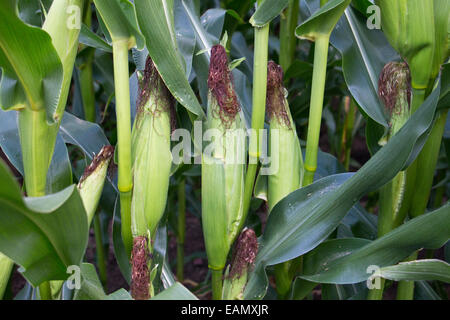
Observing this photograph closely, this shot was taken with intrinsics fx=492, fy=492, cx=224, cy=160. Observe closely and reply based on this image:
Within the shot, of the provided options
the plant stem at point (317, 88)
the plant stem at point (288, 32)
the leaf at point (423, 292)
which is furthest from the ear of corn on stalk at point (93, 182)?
the leaf at point (423, 292)

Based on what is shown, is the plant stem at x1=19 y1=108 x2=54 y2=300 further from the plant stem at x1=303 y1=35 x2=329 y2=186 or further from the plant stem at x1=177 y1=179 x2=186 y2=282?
the plant stem at x1=177 y1=179 x2=186 y2=282

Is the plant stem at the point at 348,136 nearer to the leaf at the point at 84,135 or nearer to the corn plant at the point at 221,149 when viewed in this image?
the corn plant at the point at 221,149

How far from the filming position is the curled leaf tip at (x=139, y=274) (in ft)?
2.37

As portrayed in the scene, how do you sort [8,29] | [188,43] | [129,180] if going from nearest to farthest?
1. [8,29]
2. [129,180]
3. [188,43]

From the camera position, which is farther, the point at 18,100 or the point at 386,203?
the point at 386,203

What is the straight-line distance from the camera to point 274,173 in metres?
0.89

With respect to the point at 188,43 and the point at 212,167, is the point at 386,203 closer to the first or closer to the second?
the point at 212,167

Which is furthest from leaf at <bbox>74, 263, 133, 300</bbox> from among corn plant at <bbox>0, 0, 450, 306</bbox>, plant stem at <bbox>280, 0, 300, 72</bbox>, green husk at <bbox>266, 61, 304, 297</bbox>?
plant stem at <bbox>280, 0, 300, 72</bbox>

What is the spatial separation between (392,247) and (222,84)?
0.38 m

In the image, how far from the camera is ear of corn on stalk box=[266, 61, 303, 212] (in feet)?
2.89

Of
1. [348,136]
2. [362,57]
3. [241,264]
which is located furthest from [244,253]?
[348,136]

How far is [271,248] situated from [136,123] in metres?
0.32
